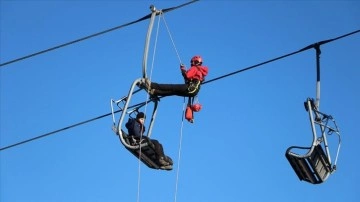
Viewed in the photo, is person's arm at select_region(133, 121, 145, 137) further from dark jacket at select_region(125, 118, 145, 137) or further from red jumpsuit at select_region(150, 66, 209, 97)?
red jumpsuit at select_region(150, 66, 209, 97)

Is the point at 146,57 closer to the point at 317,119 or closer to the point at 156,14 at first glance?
the point at 156,14

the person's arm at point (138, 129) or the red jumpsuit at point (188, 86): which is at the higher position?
the red jumpsuit at point (188, 86)

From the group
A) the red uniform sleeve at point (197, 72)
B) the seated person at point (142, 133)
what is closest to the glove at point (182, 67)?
the red uniform sleeve at point (197, 72)

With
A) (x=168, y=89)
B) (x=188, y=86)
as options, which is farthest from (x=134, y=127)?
(x=188, y=86)

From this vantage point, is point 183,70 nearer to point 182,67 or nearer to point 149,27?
point 182,67

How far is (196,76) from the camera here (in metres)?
11.1

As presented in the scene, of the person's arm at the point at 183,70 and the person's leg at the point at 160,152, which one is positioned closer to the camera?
the person's leg at the point at 160,152

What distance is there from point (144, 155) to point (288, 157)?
1.96 m

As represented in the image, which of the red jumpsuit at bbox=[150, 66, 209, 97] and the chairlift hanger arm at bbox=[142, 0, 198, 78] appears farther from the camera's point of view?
the red jumpsuit at bbox=[150, 66, 209, 97]

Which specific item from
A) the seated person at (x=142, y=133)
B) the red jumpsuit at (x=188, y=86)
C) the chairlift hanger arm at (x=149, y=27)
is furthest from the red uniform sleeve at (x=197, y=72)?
the seated person at (x=142, y=133)

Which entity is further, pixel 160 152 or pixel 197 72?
pixel 197 72

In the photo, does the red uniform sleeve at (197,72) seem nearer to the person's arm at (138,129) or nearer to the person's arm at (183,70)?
the person's arm at (183,70)

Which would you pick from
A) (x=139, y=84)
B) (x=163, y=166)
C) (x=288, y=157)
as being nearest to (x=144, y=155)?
(x=163, y=166)

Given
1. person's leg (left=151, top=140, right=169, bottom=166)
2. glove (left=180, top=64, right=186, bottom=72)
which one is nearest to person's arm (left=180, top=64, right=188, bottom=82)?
glove (left=180, top=64, right=186, bottom=72)
